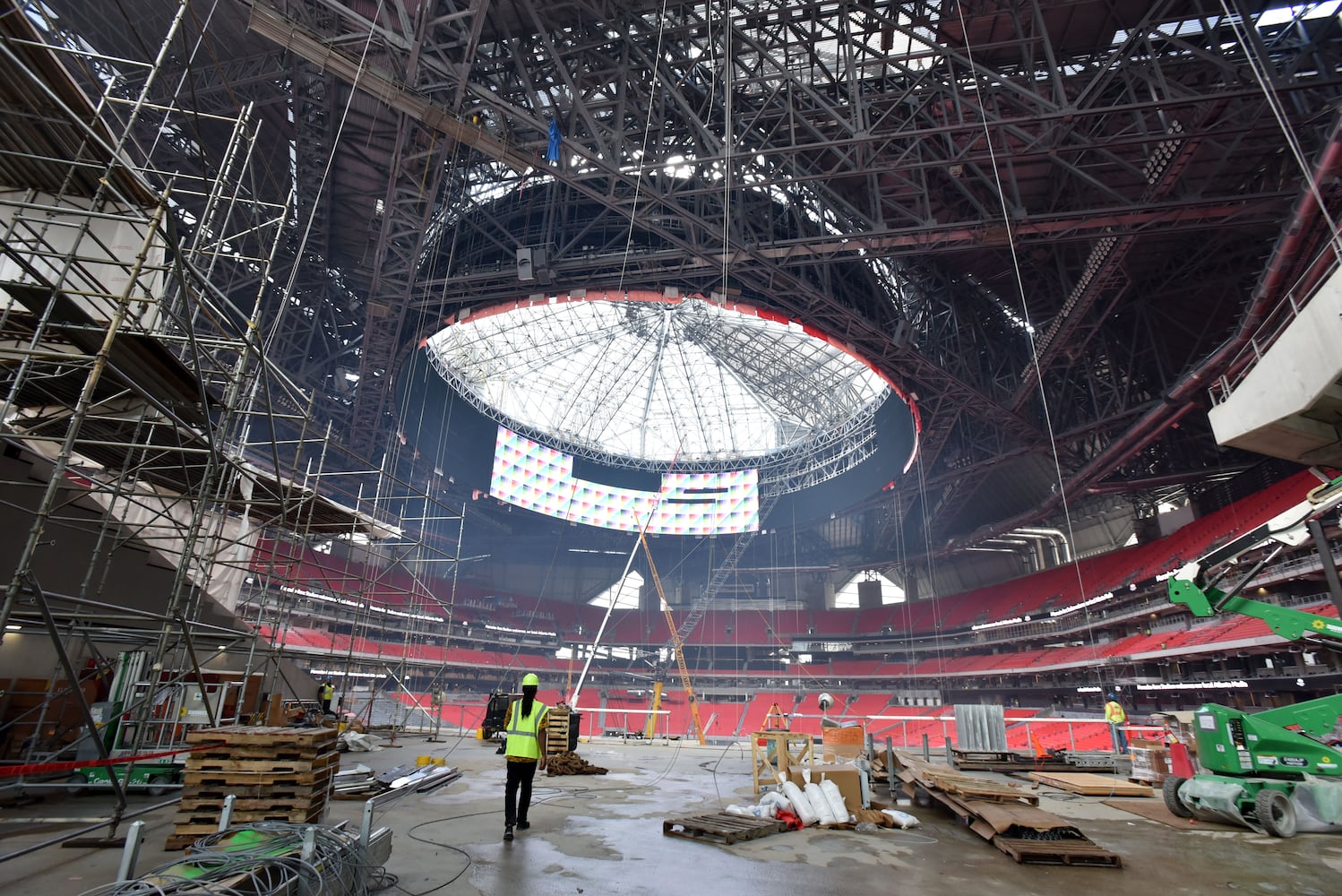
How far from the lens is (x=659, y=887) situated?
4988 mm

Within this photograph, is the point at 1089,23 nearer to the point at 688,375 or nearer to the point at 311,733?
the point at 311,733

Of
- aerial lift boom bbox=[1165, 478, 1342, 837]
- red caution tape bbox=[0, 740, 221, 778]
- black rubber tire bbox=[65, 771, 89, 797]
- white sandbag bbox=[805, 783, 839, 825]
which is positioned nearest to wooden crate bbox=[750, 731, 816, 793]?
white sandbag bbox=[805, 783, 839, 825]

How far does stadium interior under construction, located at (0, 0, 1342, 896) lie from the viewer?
5.93 meters

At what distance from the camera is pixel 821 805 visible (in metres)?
7.59

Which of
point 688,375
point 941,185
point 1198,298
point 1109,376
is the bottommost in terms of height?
point 1109,376

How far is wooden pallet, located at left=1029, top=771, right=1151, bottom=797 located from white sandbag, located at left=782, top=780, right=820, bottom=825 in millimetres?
5943

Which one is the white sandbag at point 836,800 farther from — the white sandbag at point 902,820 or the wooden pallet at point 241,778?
the wooden pallet at point 241,778

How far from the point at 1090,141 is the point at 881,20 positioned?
5009 mm

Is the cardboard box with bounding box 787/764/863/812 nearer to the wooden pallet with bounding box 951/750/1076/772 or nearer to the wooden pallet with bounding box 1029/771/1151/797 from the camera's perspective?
the wooden pallet with bounding box 1029/771/1151/797

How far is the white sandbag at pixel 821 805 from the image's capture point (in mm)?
7461

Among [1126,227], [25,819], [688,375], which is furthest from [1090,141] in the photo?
[688,375]

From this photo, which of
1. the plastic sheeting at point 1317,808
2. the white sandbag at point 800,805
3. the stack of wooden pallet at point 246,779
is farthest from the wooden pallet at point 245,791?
the plastic sheeting at point 1317,808

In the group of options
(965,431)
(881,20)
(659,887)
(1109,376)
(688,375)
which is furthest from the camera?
(688,375)

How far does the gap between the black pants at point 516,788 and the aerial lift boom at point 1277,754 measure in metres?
8.23
